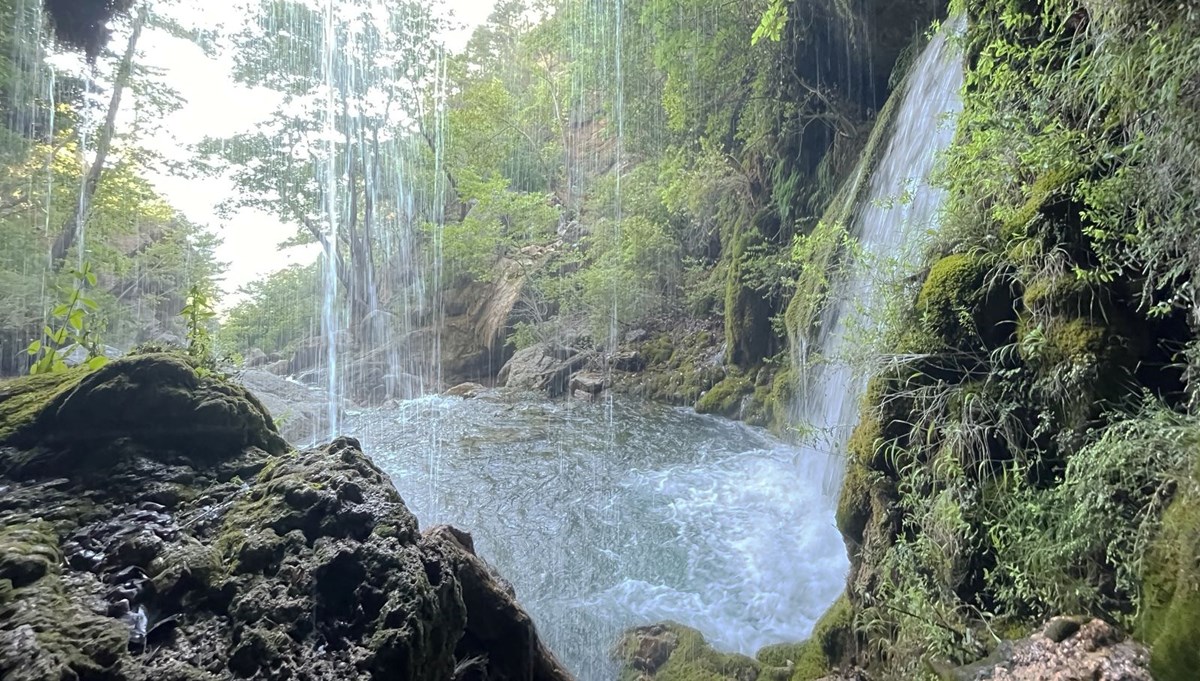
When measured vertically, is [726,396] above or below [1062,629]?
below

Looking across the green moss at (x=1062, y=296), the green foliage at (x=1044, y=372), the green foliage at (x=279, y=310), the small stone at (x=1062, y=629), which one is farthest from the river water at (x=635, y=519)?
the green foliage at (x=279, y=310)

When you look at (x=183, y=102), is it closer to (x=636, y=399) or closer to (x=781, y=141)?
(x=636, y=399)

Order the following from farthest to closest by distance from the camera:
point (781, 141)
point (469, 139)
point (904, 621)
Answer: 1. point (469, 139)
2. point (781, 141)
3. point (904, 621)

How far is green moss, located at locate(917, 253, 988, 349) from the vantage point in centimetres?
339

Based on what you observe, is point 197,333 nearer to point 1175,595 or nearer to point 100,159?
point 1175,595

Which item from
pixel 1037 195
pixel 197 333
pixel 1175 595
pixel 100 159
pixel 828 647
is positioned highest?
pixel 100 159

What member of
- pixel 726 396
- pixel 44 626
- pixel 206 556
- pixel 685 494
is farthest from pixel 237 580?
pixel 726 396

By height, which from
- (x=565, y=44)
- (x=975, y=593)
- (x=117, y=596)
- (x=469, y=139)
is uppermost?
(x=565, y=44)

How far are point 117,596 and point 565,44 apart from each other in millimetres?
15915

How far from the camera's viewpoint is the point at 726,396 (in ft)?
36.3

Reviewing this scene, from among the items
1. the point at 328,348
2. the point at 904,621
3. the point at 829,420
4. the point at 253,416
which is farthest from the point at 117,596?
the point at 328,348

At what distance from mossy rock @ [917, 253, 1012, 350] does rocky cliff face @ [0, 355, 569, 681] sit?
111 inches

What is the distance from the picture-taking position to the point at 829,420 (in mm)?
6668

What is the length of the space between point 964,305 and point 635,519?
15.0ft
